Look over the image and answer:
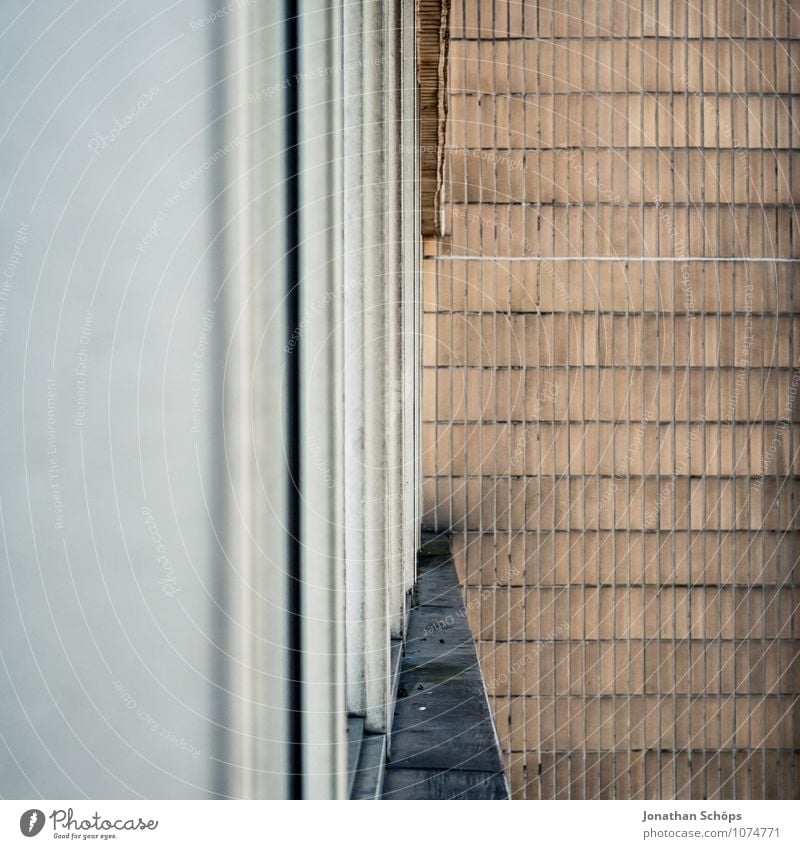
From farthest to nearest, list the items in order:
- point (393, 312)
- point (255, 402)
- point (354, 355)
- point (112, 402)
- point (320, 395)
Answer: point (393, 312), point (354, 355), point (320, 395), point (255, 402), point (112, 402)

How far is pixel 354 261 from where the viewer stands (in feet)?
7.32

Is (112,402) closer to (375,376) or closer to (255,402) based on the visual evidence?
(255,402)

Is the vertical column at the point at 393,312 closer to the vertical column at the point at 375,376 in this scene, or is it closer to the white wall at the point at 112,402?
the vertical column at the point at 375,376

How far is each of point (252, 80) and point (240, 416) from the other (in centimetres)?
34

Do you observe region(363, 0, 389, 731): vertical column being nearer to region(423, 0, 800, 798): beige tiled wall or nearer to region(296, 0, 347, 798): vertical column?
region(296, 0, 347, 798): vertical column

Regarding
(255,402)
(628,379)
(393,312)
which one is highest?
(393,312)

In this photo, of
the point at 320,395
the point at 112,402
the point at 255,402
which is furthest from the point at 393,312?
the point at 112,402

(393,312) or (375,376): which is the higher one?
(393,312)

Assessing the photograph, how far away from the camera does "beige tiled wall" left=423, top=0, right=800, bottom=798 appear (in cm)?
638

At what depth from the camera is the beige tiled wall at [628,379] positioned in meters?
6.38

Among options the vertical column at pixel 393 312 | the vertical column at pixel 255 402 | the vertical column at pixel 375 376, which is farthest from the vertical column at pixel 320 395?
the vertical column at pixel 393 312

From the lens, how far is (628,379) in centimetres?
648

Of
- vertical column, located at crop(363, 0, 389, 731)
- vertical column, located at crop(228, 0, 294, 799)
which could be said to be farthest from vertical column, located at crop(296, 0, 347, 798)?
vertical column, located at crop(363, 0, 389, 731)
